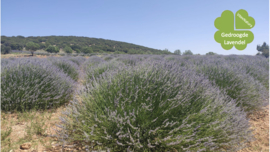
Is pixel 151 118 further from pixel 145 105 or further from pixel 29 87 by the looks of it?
pixel 29 87

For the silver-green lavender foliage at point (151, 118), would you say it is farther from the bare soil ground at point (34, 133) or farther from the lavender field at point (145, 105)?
the bare soil ground at point (34, 133)

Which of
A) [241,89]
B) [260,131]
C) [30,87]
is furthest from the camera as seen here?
[241,89]

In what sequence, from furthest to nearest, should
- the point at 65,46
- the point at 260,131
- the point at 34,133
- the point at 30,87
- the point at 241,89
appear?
1. the point at 65,46
2. the point at 241,89
3. the point at 30,87
4. the point at 260,131
5. the point at 34,133

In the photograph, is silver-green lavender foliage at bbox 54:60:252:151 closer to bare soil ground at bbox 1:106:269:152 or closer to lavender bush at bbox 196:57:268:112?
bare soil ground at bbox 1:106:269:152

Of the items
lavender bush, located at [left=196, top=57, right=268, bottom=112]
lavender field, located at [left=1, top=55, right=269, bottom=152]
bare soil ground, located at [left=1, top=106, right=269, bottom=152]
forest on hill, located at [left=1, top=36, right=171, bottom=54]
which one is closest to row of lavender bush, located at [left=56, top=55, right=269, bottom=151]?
lavender field, located at [left=1, top=55, right=269, bottom=152]

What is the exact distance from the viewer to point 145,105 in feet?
5.58

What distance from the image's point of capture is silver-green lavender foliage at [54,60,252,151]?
1644 millimetres

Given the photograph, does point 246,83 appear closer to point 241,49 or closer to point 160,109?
point 160,109

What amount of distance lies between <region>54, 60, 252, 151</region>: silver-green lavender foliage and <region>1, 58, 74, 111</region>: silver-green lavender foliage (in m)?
1.63

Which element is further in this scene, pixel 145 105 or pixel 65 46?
pixel 65 46

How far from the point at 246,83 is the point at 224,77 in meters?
0.48

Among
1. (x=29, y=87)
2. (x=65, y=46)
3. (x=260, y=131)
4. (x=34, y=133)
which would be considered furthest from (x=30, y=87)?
(x=65, y=46)

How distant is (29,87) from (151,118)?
107 inches

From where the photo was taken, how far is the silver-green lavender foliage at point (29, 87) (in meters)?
3.05
